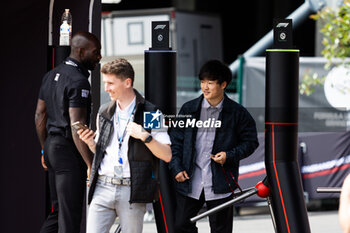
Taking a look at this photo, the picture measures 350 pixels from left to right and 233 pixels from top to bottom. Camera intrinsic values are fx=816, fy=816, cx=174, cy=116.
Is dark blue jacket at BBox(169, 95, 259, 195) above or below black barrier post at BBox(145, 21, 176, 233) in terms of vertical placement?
below

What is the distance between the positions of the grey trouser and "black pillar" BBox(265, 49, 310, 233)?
3.63 feet

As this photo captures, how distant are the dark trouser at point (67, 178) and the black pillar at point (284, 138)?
1.54 metres

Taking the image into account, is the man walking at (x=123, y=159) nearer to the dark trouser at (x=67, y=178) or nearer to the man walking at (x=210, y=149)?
the dark trouser at (x=67, y=178)

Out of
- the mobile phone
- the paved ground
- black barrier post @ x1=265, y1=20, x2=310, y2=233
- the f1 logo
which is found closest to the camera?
the f1 logo

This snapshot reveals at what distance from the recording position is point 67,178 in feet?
21.4

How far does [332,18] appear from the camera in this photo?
12352 millimetres

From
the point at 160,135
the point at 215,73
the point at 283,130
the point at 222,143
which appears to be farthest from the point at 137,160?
the point at 215,73

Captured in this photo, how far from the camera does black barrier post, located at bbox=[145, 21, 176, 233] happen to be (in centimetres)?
652

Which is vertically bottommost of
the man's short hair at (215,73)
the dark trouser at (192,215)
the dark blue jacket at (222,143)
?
the dark trouser at (192,215)

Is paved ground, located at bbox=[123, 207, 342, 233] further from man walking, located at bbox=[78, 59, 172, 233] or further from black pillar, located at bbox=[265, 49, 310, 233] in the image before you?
man walking, located at bbox=[78, 59, 172, 233]

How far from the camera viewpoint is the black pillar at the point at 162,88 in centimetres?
652

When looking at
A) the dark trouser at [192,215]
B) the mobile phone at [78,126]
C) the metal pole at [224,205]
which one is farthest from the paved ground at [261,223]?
the mobile phone at [78,126]

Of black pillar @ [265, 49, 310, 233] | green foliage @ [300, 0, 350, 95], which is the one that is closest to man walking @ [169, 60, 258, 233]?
black pillar @ [265, 49, 310, 233]

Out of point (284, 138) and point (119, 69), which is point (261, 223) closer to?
point (284, 138)
